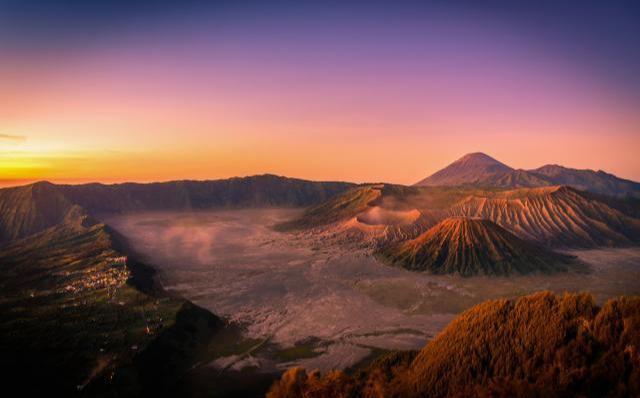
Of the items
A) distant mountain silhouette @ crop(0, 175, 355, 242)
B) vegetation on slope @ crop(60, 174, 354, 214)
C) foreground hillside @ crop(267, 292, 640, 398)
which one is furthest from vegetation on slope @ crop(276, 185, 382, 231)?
foreground hillside @ crop(267, 292, 640, 398)

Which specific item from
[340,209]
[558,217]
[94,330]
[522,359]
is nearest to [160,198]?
[340,209]

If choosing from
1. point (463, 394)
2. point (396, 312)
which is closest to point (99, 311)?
point (396, 312)

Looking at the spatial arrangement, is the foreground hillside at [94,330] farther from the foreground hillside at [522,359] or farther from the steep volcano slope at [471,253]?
the steep volcano slope at [471,253]

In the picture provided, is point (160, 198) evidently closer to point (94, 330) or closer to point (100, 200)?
point (100, 200)

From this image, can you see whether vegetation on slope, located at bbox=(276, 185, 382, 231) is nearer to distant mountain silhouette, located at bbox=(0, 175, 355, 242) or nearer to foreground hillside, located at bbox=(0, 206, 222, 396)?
distant mountain silhouette, located at bbox=(0, 175, 355, 242)

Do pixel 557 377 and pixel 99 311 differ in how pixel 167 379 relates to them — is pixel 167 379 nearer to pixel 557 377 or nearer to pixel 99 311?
pixel 99 311
